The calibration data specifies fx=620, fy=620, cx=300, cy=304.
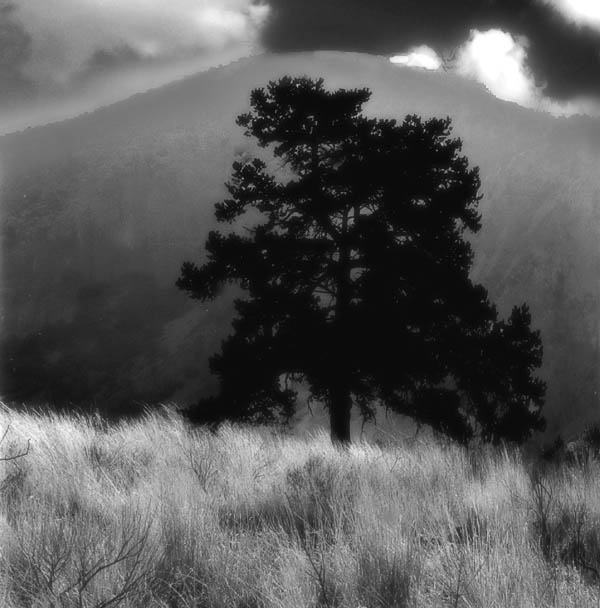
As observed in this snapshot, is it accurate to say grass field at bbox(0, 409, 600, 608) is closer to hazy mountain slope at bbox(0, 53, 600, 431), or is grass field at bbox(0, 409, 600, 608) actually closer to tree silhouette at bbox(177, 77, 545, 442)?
tree silhouette at bbox(177, 77, 545, 442)

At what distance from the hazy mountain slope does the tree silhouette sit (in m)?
45.5

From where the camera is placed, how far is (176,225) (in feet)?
292

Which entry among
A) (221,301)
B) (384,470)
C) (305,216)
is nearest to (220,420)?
(305,216)

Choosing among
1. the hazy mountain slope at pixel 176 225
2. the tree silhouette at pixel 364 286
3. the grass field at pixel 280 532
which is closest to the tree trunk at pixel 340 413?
the tree silhouette at pixel 364 286

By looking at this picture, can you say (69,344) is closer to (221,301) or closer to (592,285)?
(221,301)

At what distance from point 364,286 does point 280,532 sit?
28.5ft

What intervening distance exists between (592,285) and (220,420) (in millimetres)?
57938

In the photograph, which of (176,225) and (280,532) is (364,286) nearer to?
(280,532)

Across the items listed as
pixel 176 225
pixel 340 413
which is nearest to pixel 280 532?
pixel 340 413

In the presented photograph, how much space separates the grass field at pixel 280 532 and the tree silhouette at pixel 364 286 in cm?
577

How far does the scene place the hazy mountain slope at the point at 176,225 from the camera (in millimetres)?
64688

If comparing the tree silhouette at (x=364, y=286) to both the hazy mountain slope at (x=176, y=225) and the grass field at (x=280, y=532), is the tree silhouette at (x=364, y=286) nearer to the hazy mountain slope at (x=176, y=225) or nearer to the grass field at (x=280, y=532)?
the grass field at (x=280, y=532)

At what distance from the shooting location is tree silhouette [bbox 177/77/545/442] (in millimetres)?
11812

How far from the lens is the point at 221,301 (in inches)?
3123
